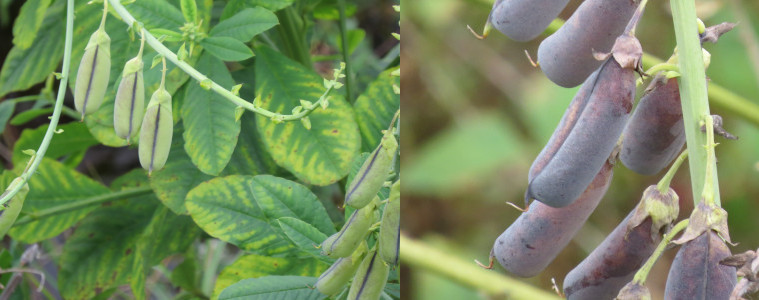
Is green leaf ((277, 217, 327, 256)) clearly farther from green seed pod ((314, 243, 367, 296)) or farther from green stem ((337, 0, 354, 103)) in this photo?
green stem ((337, 0, 354, 103))

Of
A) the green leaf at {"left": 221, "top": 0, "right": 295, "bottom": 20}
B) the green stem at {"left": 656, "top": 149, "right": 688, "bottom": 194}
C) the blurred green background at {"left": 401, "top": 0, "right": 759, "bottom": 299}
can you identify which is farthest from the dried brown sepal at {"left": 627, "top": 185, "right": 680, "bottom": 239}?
the green leaf at {"left": 221, "top": 0, "right": 295, "bottom": 20}

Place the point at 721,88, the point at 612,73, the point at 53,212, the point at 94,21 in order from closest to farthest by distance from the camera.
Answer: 1. the point at 612,73
2. the point at 721,88
3. the point at 94,21
4. the point at 53,212

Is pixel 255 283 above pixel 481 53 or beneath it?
beneath

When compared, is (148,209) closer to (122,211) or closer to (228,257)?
(122,211)

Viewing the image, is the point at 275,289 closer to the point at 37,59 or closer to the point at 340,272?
the point at 340,272

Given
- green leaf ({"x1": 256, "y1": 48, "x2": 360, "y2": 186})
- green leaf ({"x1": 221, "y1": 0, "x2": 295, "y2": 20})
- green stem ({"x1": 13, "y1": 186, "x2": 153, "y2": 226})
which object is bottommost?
green stem ({"x1": 13, "y1": 186, "x2": 153, "y2": 226})

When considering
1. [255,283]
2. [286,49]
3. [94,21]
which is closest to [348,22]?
[286,49]
